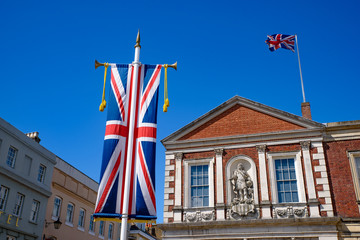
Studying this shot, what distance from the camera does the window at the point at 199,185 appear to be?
59.6ft

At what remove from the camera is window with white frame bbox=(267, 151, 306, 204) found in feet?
55.9

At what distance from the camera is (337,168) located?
17.1 metres

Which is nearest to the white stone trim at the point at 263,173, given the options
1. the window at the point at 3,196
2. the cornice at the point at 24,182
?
the cornice at the point at 24,182

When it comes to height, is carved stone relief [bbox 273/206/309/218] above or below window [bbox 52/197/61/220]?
below

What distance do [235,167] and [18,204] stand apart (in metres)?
14.2

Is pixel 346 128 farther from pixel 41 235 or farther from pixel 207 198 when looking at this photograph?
pixel 41 235

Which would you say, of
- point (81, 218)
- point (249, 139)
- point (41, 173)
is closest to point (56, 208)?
point (41, 173)

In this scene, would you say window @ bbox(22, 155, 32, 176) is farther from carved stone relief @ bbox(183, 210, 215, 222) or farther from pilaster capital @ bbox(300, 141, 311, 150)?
pilaster capital @ bbox(300, 141, 311, 150)

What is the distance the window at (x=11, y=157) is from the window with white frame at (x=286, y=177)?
1567 cm

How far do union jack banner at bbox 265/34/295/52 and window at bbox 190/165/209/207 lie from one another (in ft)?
26.7

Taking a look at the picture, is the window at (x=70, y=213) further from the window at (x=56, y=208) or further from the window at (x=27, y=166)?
the window at (x=27, y=166)

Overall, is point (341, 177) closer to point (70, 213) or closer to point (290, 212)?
point (290, 212)

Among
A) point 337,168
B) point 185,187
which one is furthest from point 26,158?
point 337,168

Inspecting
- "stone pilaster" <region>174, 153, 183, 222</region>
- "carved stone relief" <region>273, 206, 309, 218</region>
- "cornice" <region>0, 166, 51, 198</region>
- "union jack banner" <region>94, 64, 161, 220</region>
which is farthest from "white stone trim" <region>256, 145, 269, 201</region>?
"cornice" <region>0, 166, 51, 198</region>
